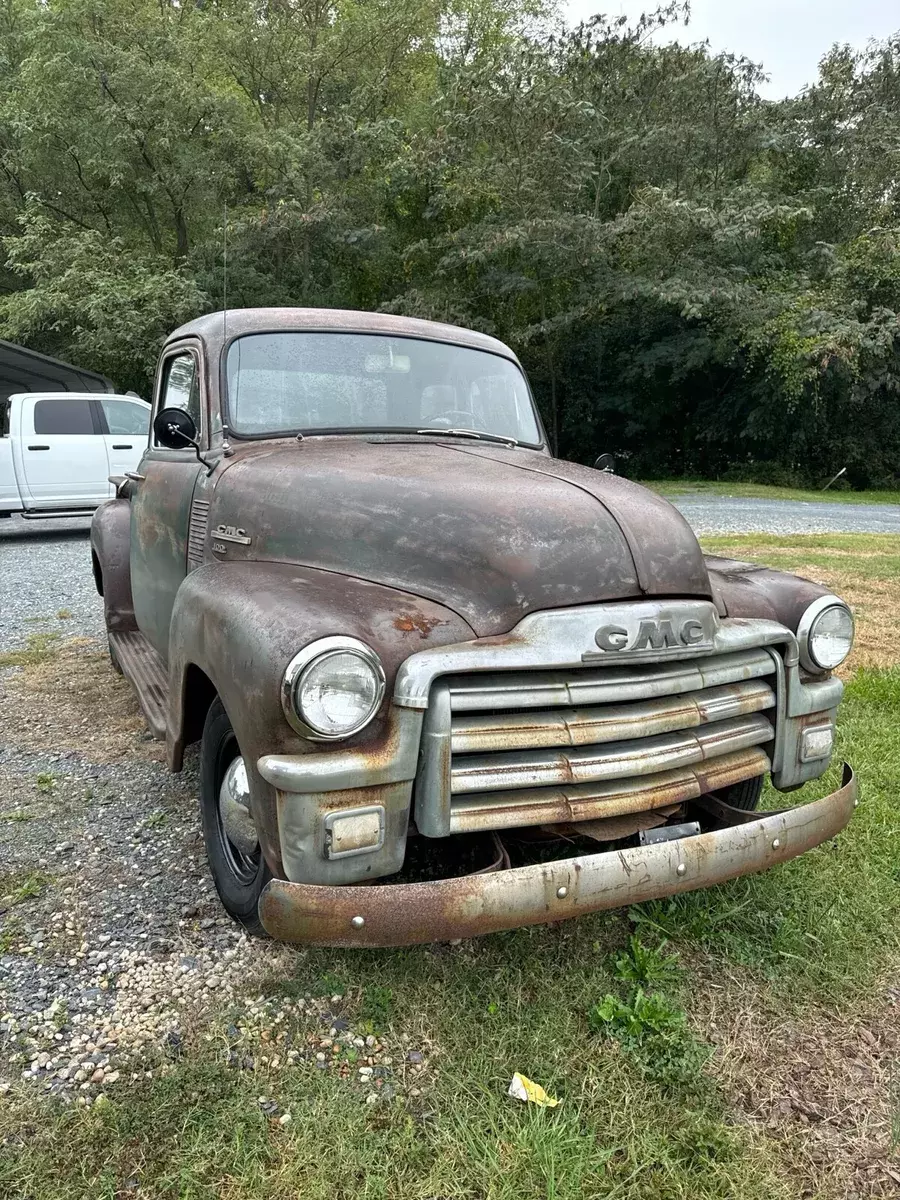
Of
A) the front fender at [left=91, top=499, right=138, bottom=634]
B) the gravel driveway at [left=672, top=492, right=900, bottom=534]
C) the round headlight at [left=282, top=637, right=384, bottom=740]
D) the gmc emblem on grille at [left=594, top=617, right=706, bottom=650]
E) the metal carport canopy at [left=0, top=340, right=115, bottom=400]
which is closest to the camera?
the round headlight at [left=282, top=637, right=384, bottom=740]

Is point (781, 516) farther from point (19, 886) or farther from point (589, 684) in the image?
point (19, 886)

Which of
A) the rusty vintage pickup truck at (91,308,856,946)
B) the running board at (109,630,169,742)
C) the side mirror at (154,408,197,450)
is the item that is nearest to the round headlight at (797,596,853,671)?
the rusty vintage pickup truck at (91,308,856,946)

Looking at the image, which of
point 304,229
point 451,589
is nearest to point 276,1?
point 304,229

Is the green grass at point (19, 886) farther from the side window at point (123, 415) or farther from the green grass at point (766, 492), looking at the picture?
the green grass at point (766, 492)

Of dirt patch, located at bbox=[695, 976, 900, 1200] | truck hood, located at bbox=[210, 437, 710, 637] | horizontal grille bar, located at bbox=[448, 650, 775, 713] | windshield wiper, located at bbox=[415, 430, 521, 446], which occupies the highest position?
windshield wiper, located at bbox=[415, 430, 521, 446]

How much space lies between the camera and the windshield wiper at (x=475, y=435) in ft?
11.3

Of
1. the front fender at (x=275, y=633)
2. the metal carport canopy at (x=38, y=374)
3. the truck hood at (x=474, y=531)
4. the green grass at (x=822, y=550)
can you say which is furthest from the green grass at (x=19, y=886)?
the metal carport canopy at (x=38, y=374)

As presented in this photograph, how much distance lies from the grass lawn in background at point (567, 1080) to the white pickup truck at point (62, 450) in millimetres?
9540

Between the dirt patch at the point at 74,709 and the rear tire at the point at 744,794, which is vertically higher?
the rear tire at the point at 744,794

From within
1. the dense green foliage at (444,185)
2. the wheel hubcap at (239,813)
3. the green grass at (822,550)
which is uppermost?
the dense green foliage at (444,185)

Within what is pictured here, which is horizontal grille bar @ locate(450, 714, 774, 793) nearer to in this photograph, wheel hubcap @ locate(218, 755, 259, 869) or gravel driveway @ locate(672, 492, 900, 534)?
wheel hubcap @ locate(218, 755, 259, 869)

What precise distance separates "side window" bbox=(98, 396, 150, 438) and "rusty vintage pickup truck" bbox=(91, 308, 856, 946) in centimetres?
860

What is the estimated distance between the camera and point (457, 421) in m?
3.59

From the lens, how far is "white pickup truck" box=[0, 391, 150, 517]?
10695 mm
